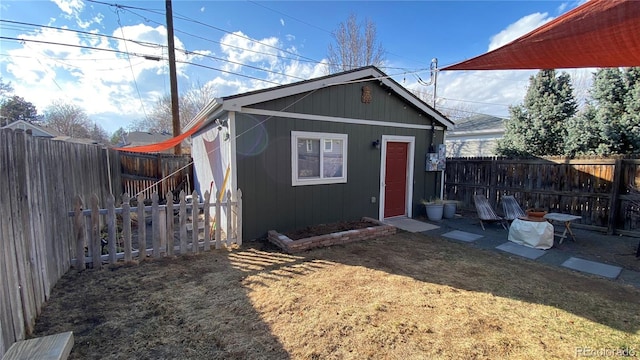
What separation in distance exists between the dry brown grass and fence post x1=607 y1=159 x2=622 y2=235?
132 inches

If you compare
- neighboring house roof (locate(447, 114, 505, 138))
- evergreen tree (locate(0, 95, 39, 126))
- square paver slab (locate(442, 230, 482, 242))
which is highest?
evergreen tree (locate(0, 95, 39, 126))

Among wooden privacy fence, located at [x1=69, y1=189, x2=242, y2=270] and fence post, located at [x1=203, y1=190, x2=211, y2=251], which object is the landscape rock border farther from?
fence post, located at [x1=203, y1=190, x2=211, y2=251]

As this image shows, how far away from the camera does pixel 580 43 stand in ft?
8.61

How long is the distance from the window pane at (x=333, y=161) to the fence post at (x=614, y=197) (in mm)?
5809

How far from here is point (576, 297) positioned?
3.32 meters

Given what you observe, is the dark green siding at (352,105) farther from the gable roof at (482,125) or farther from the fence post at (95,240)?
the gable roof at (482,125)

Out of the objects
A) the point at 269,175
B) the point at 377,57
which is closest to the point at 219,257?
the point at 269,175

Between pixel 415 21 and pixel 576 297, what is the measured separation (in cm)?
1290

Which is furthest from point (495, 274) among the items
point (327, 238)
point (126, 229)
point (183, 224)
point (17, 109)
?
point (17, 109)

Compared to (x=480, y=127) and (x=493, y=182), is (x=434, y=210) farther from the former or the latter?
(x=480, y=127)

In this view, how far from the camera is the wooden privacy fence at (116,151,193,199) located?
30.6ft

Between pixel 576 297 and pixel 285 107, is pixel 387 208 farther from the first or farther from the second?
pixel 576 297

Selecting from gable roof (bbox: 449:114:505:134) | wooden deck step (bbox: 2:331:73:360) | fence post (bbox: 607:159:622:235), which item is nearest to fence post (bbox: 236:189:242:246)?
wooden deck step (bbox: 2:331:73:360)

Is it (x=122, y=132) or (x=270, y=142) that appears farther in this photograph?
(x=122, y=132)
